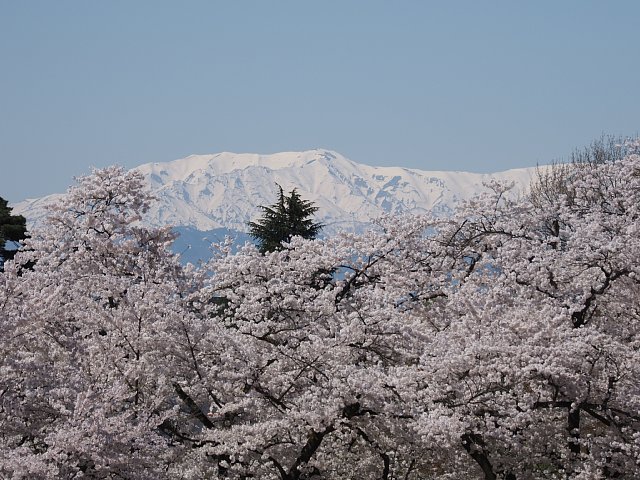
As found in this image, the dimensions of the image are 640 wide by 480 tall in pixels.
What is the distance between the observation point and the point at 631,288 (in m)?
14.7

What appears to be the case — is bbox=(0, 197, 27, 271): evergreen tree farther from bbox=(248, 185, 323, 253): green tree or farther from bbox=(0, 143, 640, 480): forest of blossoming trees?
bbox=(0, 143, 640, 480): forest of blossoming trees

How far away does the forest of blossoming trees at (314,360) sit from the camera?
447 inches

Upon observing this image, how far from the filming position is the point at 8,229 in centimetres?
3734

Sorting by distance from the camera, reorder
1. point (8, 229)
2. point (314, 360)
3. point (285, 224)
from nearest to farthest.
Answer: point (314, 360)
point (8, 229)
point (285, 224)

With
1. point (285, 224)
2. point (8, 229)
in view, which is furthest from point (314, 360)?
point (8, 229)

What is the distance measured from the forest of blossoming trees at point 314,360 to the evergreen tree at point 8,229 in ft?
75.6

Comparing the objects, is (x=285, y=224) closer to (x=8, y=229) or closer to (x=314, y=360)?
(x=8, y=229)

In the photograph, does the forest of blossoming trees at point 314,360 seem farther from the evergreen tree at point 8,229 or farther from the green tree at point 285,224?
the evergreen tree at point 8,229

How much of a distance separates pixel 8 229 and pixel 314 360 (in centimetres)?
2814

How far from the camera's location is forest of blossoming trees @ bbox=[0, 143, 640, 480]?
11.3 m

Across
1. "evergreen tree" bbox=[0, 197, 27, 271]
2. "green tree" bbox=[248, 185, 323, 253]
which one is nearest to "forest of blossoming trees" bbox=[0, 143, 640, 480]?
"green tree" bbox=[248, 185, 323, 253]

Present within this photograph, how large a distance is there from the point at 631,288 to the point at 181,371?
7614 millimetres

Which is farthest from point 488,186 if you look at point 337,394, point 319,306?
point 337,394

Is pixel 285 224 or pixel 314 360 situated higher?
pixel 285 224
